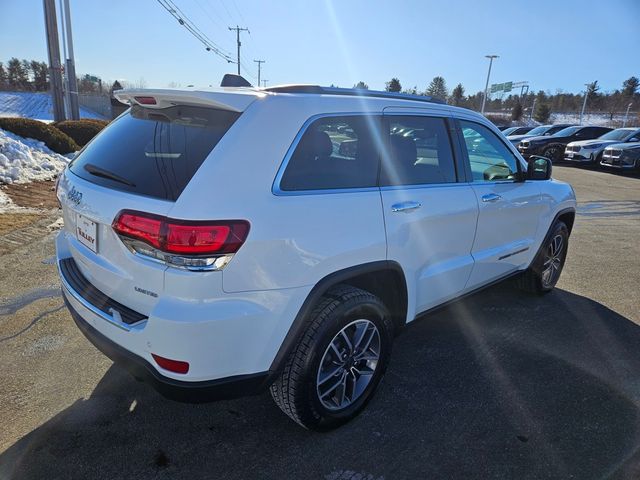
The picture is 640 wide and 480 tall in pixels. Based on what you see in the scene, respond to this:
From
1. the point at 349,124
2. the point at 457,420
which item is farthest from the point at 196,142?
the point at 457,420

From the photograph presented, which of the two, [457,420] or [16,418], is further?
[457,420]

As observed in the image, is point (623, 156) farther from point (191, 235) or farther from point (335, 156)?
point (191, 235)

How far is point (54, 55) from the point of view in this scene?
1359cm

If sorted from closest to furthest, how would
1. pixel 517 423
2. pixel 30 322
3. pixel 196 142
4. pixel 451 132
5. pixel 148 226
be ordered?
pixel 148 226 < pixel 196 142 < pixel 517 423 < pixel 451 132 < pixel 30 322

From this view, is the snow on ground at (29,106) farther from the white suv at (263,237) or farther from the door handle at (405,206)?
the door handle at (405,206)

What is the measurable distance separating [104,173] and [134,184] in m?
0.34

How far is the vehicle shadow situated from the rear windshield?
1.35 metres

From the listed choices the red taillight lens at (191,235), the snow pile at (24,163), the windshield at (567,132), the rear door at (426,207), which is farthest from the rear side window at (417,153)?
the windshield at (567,132)

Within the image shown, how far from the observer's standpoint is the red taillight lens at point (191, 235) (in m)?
1.80

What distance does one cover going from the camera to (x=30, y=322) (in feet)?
11.3

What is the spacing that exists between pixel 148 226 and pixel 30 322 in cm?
230

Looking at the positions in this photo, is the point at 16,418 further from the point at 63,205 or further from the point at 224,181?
the point at 224,181

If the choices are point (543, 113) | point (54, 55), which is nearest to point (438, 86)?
point (543, 113)

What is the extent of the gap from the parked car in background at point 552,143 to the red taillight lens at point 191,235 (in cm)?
2105
